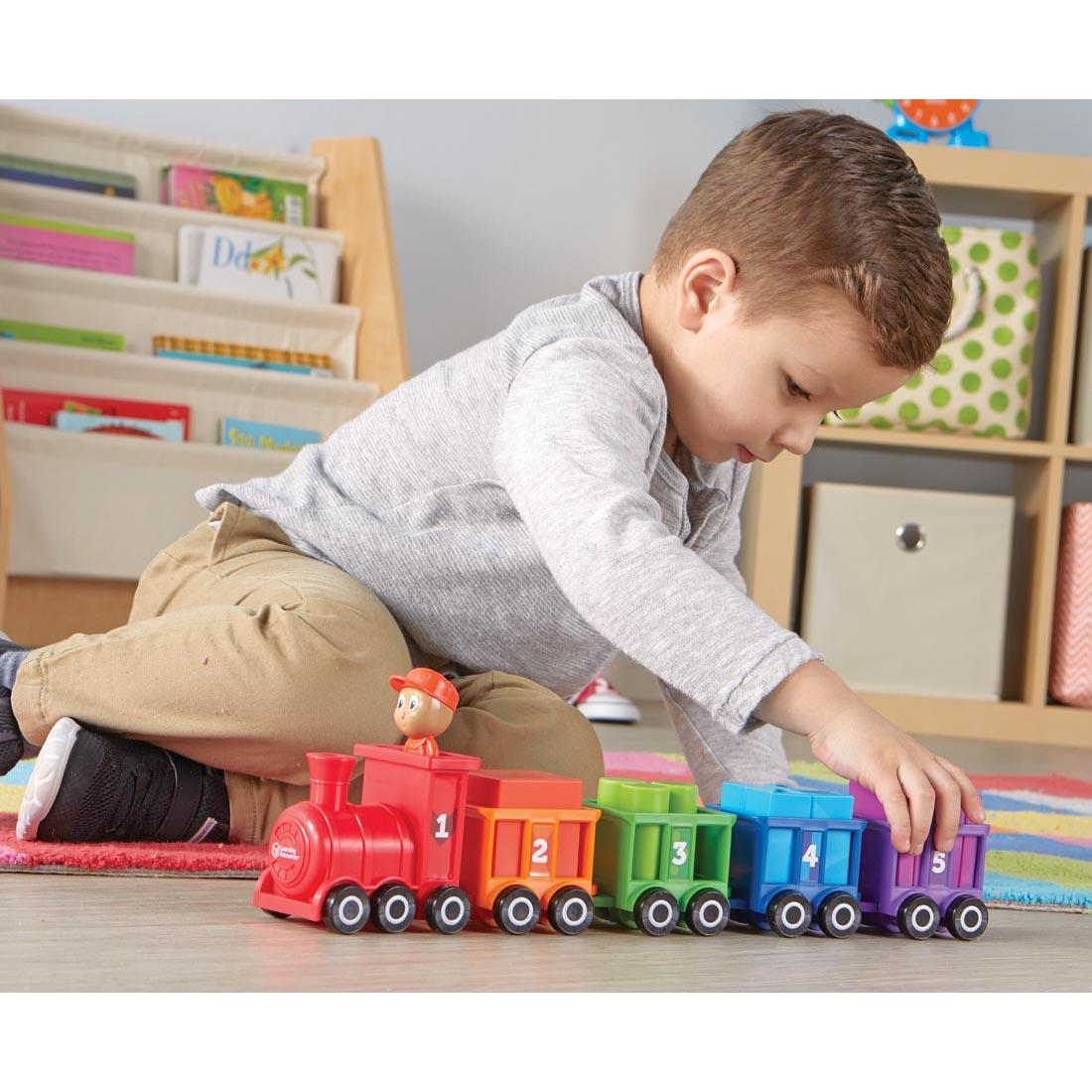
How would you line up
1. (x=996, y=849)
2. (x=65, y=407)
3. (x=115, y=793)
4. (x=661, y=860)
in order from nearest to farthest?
(x=661, y=860) → (x=115, y=793) → (x=996, y=849) → (x=65, y=407)

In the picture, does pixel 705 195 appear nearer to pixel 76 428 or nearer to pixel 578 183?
pixel 76 428

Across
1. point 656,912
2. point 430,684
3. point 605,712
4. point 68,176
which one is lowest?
point 605,712

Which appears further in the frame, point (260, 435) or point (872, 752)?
point (260, 435)

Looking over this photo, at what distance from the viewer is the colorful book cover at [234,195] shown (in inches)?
87.7

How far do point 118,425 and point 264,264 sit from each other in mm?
353

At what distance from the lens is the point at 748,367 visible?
0.87 m

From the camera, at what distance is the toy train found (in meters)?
0.67

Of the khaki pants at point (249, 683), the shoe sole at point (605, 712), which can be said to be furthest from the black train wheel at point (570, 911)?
the shoe sole at point (605, 712)

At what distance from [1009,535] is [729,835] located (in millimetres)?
1736

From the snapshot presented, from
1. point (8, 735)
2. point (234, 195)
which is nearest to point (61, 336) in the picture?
point (234, 195)

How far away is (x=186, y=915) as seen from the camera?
67cm

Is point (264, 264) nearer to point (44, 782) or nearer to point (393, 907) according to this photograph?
point (44, 782)

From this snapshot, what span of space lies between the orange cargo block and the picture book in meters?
1.53

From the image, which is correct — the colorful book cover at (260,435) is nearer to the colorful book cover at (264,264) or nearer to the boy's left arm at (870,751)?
the colorful book cover at (264,264)
